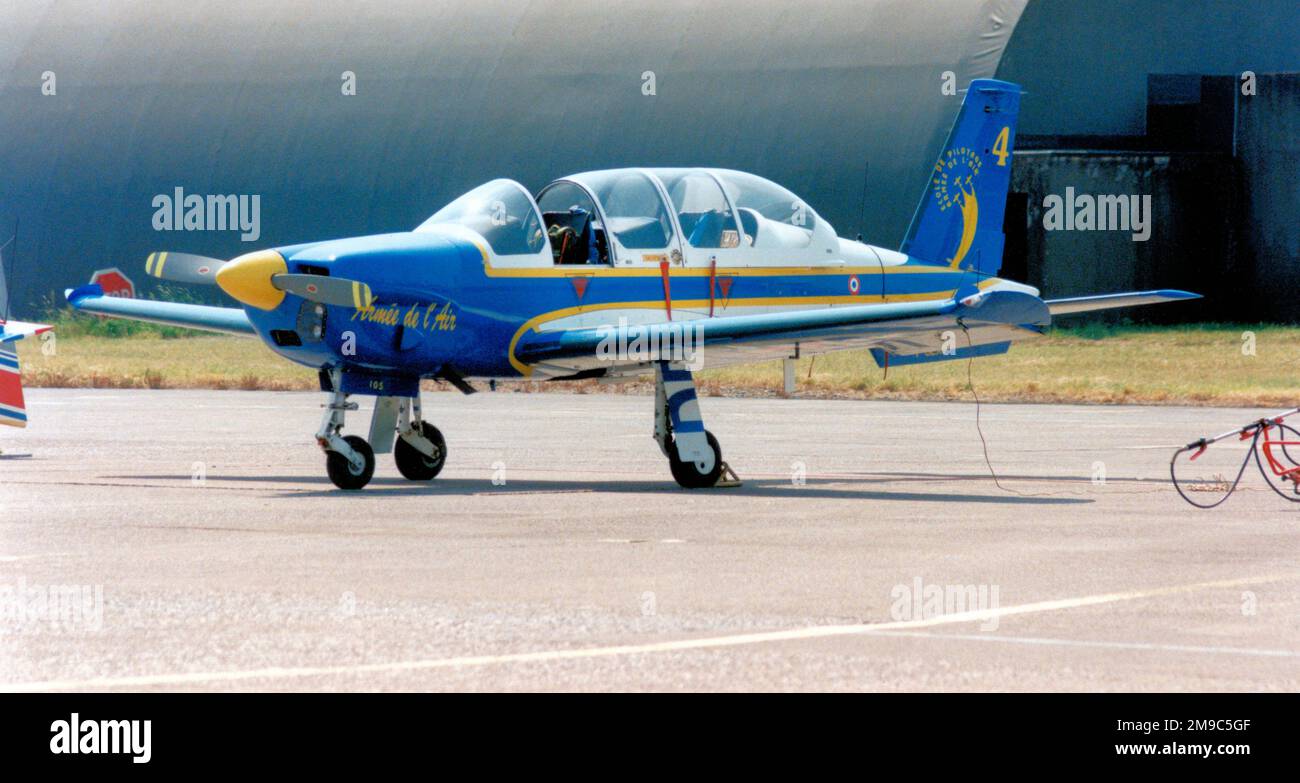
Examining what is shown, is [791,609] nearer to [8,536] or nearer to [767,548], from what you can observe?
[767,548]

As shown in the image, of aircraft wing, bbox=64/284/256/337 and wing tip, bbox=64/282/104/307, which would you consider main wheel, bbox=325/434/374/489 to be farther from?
wing tip, bbox=64/282/104/307

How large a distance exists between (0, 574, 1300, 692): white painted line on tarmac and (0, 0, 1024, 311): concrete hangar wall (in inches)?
1073

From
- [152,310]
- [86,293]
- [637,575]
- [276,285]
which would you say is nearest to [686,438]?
[276,285]

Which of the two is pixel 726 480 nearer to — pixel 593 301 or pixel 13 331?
pixel 593 301

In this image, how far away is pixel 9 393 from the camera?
17875mm

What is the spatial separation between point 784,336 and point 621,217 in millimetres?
2014

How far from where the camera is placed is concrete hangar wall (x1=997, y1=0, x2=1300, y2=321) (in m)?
37.0

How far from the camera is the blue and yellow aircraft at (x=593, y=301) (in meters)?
15.0

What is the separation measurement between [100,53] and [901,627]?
40.8 m

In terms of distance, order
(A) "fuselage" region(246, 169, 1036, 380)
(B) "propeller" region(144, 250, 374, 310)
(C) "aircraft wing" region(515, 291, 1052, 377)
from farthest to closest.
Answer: (A) "fuselage" region(246, 169, 1036, 380) < (B) "propeller" region(144, 250, 374, 310) < (C) "aircraft wing" region(515, 291, 1052, 377)

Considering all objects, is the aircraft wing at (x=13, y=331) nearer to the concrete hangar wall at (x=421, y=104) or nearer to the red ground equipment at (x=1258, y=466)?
the red ground equipment at (x=1258, y=466)

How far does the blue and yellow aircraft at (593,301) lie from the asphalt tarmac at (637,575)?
3.02 ft

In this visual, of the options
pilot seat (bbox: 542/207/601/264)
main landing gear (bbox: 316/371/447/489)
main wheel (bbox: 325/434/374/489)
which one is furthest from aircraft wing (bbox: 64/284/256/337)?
pilot seat (bbox: 542/207/601/264)
